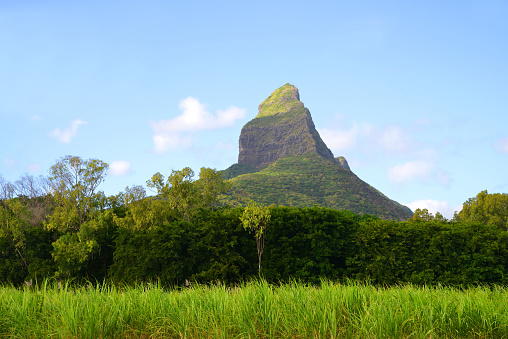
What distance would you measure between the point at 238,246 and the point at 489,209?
4339cm

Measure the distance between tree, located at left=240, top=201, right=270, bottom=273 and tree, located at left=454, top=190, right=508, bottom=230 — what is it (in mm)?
39418

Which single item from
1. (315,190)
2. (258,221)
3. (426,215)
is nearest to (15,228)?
(258,221)

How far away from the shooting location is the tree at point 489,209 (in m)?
48.2

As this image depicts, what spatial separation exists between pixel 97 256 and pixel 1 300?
17.7 meters

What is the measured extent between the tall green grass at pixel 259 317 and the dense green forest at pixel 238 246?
12436 millimetres

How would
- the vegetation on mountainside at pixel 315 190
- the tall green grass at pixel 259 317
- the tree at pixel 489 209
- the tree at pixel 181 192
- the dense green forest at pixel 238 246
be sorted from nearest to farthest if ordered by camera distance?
the tall green grass at pixel 259 317
the dense green forest at pixel 238 246
the tree at pixel 181 192
the tree at pixel 489 209
the vegetation on mountainside at pixel 315 190

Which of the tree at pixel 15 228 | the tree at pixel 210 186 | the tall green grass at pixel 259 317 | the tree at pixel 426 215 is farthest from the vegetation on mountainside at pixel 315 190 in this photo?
the tall green grass at pixel 259 317

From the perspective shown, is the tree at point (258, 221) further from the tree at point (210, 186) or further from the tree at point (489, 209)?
the tree at point (489, 209)

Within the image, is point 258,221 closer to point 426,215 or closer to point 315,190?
point 426,215

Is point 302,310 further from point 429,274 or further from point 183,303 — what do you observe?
point 429,274

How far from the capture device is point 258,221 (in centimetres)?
2186

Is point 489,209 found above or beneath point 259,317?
above

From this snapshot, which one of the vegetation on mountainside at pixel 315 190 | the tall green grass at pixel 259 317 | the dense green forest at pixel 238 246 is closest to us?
the tall green grass at pixel 259 317

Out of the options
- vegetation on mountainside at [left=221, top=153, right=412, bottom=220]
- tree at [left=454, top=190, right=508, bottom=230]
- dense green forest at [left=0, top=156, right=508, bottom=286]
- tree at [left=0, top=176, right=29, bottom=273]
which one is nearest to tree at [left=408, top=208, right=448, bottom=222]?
tree at [left=454, top=190, right=508, bottom=230]
